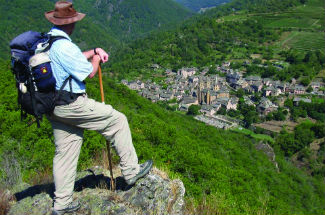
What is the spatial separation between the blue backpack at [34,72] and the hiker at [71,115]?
7 centimetres

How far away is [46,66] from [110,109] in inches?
32.1

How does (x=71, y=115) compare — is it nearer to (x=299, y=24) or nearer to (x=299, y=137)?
(x=299, y=137)

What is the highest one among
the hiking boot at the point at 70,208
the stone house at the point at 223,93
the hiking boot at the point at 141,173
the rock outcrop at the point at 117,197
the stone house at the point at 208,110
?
the hiking boot at the point at 141,173

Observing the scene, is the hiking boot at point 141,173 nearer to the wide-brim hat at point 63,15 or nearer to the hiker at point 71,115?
the hiker at point 71,115

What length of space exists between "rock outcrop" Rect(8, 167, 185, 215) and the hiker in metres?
0.21

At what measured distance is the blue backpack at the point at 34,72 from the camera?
271 centimetres

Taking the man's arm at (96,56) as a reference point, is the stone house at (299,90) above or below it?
below

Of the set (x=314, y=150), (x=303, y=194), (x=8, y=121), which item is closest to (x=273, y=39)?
(x=314, y=150)

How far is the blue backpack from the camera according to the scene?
2.71 metres

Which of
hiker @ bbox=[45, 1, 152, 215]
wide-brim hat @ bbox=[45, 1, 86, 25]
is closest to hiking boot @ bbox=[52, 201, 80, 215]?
hiker @ bbox=[45, 1, 152, 215]

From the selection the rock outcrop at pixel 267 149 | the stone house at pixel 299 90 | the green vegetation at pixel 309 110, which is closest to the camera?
the rock outcrop at pixel 267 149

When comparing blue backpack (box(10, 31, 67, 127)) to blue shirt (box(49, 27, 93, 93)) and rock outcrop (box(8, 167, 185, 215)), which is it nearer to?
blue shirt (box(49, 27, 93, 93))

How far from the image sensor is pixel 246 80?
61.5 meters

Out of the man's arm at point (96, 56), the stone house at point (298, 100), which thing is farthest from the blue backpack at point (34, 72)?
the stone house at point (298, 100)
